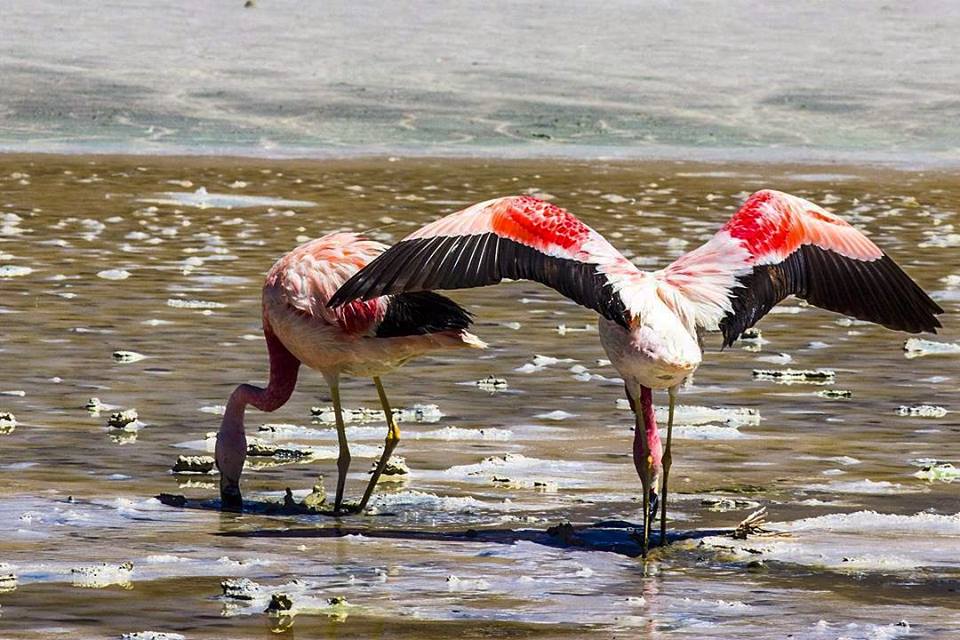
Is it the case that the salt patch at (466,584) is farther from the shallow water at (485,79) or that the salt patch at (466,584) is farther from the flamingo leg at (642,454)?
the shallow water at (485,79)

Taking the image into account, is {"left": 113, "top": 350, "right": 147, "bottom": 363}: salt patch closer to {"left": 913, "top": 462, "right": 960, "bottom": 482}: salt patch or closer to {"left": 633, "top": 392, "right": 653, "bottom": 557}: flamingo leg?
{"left": 633, "top": 392, "right": 653, "bottom": 557}: flamingo leg

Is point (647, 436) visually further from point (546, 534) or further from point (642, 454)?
point (546, 534)

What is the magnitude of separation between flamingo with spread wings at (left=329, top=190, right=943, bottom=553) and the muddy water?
54cm

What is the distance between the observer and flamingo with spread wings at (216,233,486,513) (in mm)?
7805

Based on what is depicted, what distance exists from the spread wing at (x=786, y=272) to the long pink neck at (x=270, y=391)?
5.19 feet

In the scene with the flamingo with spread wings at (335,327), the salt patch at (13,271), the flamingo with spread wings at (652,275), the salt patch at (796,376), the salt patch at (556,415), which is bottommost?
the salt patch at (556,415)

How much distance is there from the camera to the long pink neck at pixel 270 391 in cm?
789

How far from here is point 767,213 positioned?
7531mm

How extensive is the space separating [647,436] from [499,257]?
0.81m

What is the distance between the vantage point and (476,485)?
8.15 metres

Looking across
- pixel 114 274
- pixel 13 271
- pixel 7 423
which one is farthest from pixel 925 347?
pixel 13 271

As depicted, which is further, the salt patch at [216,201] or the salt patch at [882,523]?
the salt patch at [216,201]

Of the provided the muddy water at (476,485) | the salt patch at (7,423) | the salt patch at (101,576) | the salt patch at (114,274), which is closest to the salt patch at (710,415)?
the muddy water at (476,485)

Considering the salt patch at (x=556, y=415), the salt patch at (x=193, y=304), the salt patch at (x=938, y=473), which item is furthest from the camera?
the salt patch at (x=193, y=304)
